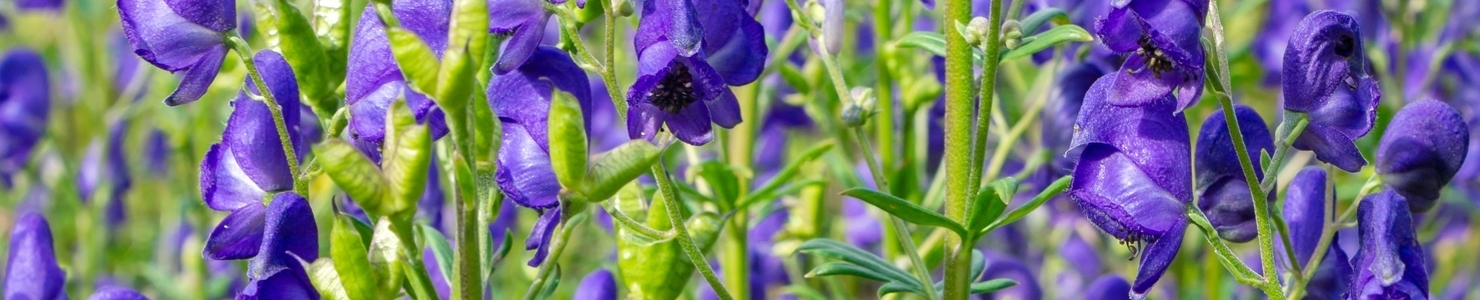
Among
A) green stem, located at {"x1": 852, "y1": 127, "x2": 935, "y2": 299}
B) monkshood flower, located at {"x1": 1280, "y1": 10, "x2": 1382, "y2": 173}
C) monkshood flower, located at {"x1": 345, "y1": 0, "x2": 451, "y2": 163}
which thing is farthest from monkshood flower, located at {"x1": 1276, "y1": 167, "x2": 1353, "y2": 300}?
monkshood flower, located at {"x1": 345, "y1": 0, "x2": 451, "y2": 163}

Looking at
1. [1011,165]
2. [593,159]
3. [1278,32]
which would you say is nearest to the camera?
[593,159]

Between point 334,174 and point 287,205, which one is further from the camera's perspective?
point 287,205

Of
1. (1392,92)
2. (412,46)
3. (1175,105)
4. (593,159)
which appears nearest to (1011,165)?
(1392,92)

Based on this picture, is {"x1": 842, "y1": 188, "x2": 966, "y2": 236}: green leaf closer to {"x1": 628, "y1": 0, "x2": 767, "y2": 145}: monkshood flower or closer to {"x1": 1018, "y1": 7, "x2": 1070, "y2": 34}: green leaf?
{"x1": 628, "y1": 0, "x2": 767, "y2": 145}: monkshood flower

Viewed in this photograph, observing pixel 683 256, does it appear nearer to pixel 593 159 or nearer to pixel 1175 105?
pixel 593 159

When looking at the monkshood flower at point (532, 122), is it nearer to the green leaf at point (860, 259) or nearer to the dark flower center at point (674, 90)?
the dark flower center at point (674, 90)

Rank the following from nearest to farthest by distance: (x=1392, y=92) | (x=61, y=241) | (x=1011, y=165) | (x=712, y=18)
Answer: (x=712, y=18) < (x=1392, y=92) < (x=1011, y=165) < (x=61, y=241)

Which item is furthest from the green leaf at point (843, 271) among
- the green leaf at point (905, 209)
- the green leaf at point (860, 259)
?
the green leaf at point (905, 209)
